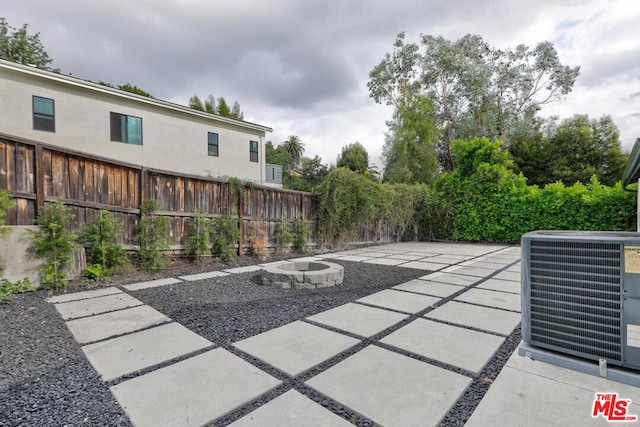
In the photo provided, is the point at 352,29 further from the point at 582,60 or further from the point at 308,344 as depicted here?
the point at 582,60

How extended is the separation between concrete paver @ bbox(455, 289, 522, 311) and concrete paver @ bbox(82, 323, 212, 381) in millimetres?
2735

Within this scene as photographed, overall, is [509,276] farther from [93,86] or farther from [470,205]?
[93,86]

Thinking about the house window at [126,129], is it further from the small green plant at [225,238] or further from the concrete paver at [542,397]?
the concrete paver at [542,397]

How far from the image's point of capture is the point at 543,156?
17.5 metres

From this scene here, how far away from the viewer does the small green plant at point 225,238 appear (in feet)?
17.6

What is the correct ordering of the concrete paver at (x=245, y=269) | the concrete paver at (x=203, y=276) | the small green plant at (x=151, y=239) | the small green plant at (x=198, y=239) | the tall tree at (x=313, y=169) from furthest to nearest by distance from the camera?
the tall tree at (x=313, y=169)
the small green plant at (x=198, y=239)
the concrete paver at (x=245, y=269)
the small green plant at (x=151, y=239)
the concrete paver at (x=203, y=276)

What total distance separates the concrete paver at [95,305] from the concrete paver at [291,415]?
2.31m

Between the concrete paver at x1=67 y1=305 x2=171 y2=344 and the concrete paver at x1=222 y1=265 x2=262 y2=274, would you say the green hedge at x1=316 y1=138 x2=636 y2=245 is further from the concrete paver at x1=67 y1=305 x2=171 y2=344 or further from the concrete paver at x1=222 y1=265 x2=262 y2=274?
the concrete paver at x1=67 y1=305 x2=171 y2=344

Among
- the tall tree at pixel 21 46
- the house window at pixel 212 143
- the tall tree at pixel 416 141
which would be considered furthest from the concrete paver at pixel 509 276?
the tall tree at pixel 21 46

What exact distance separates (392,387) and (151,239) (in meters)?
4.23

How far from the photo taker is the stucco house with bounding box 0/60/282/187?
24.2 feet

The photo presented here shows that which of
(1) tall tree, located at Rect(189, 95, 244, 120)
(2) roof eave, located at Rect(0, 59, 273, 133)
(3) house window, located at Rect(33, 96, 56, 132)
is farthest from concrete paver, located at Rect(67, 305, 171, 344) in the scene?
(1) tall tree, located at Rect(189, 95, 244, 120)

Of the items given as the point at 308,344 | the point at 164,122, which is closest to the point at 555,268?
the point at 308,344

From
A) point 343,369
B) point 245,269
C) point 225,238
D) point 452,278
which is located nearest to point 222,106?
point 225,238
